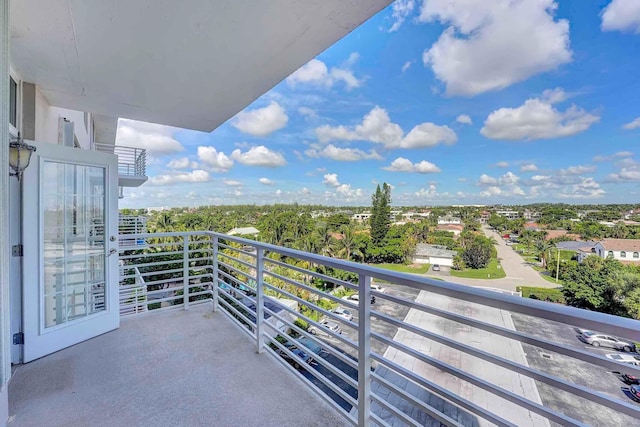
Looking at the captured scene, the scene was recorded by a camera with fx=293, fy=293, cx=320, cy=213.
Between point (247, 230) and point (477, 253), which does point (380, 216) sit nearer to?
point (477, 253)

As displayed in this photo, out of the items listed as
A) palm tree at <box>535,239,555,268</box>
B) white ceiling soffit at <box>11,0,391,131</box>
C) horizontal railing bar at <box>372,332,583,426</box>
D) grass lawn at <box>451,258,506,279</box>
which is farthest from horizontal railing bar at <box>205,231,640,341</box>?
grass lawn at <box>451,258,506,279</box>

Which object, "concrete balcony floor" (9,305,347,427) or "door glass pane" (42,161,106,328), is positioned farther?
"door glass pane" (42,161,106,328)

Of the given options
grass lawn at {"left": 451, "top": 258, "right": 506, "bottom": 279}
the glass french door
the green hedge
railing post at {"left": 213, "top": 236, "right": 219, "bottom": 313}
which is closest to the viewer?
the glass french door

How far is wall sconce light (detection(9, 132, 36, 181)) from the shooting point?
2.10 m

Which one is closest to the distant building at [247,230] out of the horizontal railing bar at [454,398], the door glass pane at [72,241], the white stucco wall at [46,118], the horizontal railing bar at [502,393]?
the white stucco wall at [46,118]

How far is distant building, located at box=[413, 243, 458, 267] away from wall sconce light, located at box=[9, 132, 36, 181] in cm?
1402

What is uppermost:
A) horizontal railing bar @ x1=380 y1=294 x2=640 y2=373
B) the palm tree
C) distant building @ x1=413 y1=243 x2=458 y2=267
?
horizontal railing bar @ x1=380 y1=294 x2=640 y2=373

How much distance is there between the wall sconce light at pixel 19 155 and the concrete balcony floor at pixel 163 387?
1526 millimetres

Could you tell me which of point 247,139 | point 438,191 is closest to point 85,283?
point 438,191

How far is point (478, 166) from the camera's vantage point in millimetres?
23312

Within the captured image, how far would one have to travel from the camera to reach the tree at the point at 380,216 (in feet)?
52.5

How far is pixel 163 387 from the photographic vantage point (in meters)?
2.02

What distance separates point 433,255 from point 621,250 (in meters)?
6.61

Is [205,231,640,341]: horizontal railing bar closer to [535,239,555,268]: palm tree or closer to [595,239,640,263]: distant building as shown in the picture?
[595,239,640,263]: distant building
